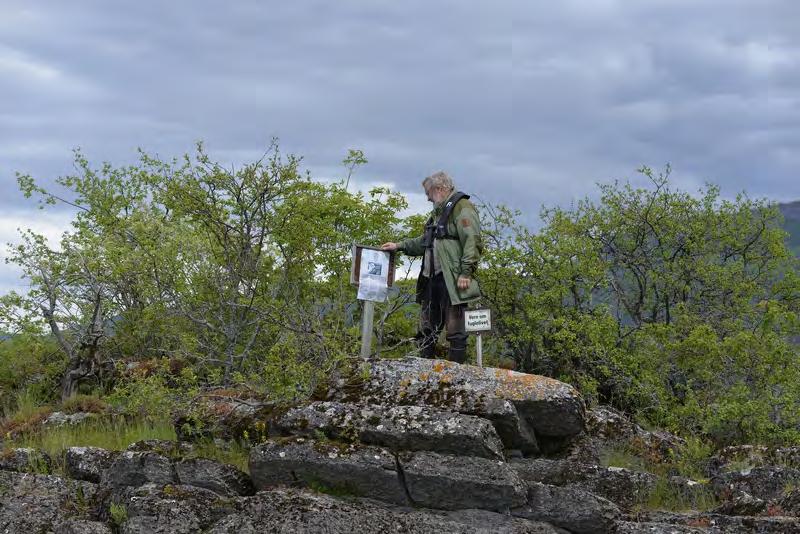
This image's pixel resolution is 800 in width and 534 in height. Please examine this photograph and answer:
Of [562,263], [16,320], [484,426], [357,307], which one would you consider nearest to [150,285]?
[16,320]

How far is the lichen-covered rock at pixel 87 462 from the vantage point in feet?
36.1

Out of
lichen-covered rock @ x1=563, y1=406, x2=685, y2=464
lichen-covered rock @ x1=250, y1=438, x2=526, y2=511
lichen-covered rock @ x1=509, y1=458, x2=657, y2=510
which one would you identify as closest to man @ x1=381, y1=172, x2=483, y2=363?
lichen-covered rock @ x1=563, y1=406, x2=685, y2=464

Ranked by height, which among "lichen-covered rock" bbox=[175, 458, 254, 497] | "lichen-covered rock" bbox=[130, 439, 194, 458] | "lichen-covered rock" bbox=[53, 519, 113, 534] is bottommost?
"lichen-covered rock" bbox=[53, 519, 113, 534]

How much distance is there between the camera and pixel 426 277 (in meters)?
13.1

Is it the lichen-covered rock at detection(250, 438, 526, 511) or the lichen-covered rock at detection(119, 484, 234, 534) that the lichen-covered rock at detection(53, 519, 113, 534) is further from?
the lichen-covered rock at detection(250, 438, 526, 511)

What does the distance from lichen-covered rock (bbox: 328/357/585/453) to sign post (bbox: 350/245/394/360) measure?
125 cm

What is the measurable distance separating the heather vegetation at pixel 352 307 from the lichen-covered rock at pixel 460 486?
10.0 ft

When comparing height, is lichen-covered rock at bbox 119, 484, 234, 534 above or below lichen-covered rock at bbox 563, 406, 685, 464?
below

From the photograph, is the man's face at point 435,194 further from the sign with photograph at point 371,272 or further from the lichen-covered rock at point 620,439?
the lichen-covered rock at point 620,439

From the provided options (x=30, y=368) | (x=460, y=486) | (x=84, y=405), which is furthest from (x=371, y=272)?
(x=30, y=368)

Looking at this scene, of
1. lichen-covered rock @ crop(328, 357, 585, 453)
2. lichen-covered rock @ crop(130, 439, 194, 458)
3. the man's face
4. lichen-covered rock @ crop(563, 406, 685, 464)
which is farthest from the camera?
the man's face

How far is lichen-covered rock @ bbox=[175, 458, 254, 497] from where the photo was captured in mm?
10008

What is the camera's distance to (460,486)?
9.40 m

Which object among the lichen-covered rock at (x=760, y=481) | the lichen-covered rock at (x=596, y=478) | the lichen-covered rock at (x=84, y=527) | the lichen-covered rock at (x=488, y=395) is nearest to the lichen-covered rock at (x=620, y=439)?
the lichen-covered rock at (x=488, y=395)
